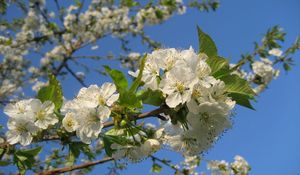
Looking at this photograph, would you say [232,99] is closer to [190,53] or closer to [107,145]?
[190,53]

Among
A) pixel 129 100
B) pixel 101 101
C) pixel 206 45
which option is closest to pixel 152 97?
pixel 129 100

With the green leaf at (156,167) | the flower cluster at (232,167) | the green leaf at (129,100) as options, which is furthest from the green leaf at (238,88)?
the flower cluster at (232,167)

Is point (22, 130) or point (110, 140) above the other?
point (110, 140)

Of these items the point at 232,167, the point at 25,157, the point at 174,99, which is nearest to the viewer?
the point at 174,99

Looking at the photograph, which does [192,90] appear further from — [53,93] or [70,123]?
[53,93]

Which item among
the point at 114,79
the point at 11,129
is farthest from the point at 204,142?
the point at 11,129

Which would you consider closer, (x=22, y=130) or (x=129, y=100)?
(x=129, y=100)
